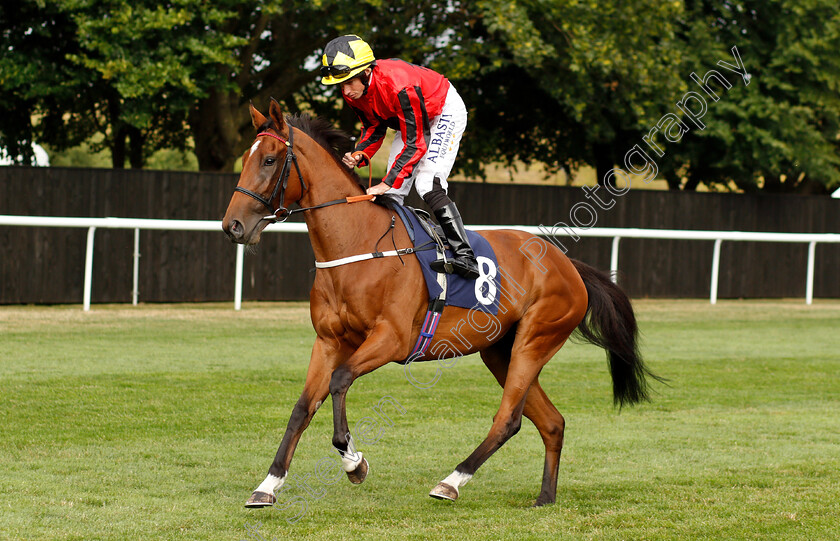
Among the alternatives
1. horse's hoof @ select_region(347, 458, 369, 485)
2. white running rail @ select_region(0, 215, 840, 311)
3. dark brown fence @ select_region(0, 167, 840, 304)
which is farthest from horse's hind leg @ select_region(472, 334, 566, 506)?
dark brown fence @ select_region(0, 167, 840, 304)

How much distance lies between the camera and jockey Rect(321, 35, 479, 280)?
447cm

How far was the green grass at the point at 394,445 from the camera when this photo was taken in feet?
12.9

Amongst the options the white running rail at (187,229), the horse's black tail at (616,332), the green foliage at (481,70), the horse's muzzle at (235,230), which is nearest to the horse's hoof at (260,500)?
the horse's muzzle at (235,230)

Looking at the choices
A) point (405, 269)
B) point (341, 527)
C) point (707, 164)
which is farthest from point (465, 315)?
point (707, 164)

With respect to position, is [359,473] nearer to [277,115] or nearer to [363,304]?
[363,304]

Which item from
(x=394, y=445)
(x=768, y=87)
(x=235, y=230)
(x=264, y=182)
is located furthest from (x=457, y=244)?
(x=768, y=87)

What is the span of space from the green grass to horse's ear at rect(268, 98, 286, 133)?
1.64 m

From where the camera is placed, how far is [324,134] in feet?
15.3

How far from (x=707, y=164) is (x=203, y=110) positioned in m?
8.93

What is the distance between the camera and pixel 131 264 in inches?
486

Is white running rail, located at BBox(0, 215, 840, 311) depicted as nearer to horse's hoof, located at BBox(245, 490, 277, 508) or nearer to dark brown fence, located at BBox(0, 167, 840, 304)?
dark brown fence, located at BBox(0, 167, 840, 304)

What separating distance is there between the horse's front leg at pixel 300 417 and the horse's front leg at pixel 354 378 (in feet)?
0.49

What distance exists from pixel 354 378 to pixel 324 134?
122cm

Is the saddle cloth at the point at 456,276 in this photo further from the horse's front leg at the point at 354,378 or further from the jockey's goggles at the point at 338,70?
the jockey's goggles at the point at 338,70
